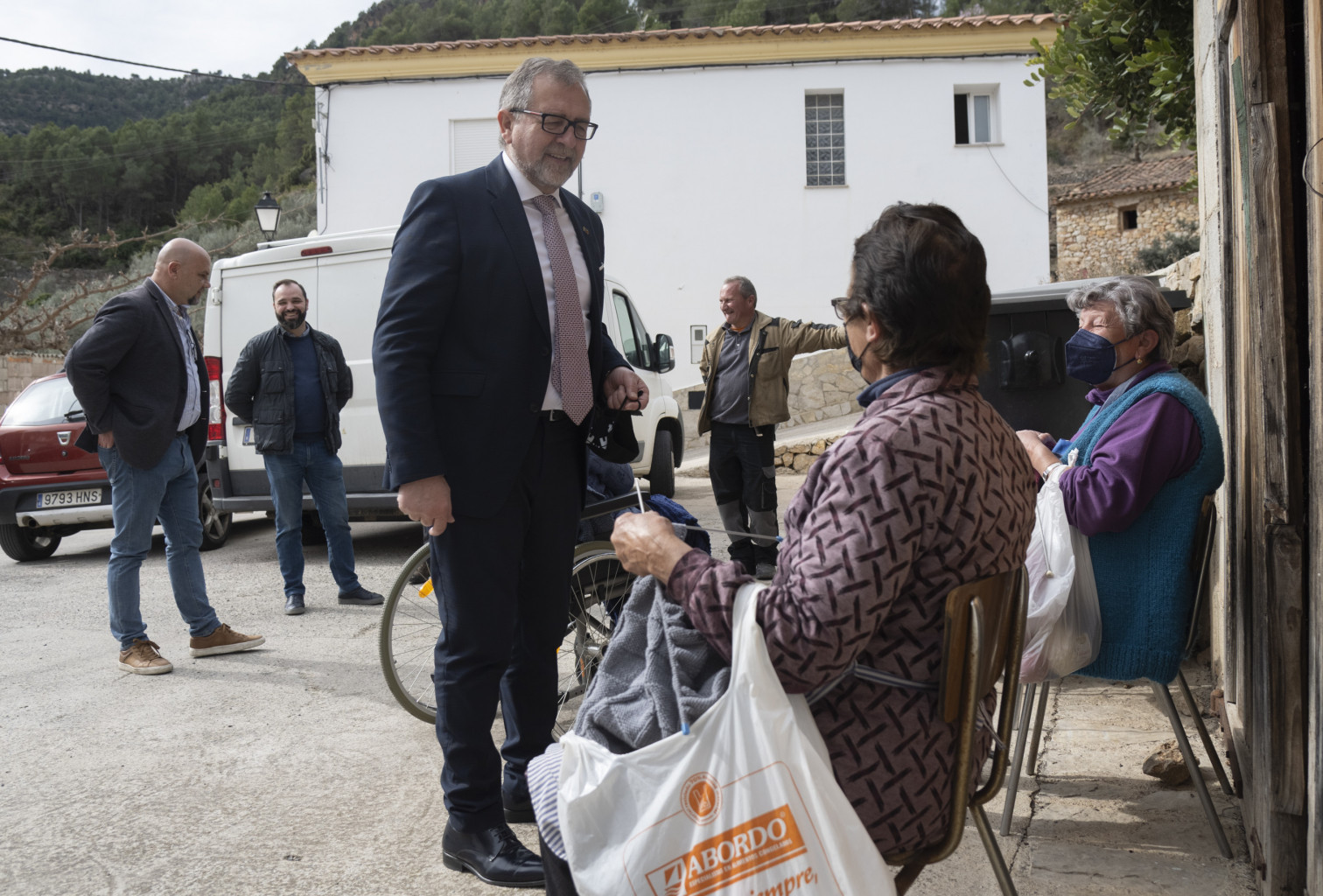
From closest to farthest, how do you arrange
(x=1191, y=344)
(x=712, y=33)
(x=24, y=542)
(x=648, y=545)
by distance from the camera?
(x=648, y=545), (x=1191, y=344), (x=24, y=542), (x=712, y=33)

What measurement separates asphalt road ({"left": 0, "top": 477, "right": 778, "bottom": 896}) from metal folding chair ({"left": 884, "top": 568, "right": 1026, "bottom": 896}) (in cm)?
135

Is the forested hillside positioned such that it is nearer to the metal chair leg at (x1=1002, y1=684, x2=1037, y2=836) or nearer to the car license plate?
the car license plate

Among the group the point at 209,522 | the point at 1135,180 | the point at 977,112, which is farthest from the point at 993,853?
the point at 1135,180

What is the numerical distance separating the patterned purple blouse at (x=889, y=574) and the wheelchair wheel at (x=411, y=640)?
2.39m

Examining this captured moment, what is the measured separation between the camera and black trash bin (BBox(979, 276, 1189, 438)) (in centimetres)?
475

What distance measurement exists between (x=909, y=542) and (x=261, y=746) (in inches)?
118

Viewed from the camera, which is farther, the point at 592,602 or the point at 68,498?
the point at 68,498

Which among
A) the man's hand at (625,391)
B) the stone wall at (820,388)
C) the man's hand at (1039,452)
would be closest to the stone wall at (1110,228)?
the stone wall at (820,388)

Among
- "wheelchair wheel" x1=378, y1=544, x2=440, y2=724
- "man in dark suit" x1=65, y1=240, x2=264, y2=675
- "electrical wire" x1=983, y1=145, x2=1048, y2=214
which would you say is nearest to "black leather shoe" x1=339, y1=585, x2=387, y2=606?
"man in dark suit" x1=65, y1=240, x2=264, y2=675

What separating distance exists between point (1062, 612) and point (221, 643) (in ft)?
13.1

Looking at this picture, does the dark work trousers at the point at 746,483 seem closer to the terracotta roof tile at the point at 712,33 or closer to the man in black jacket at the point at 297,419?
the man in black jacket at the point at 297,419

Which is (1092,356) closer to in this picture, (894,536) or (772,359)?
(894,536)

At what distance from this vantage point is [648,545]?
171cm

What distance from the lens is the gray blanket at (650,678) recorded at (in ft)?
5.11
